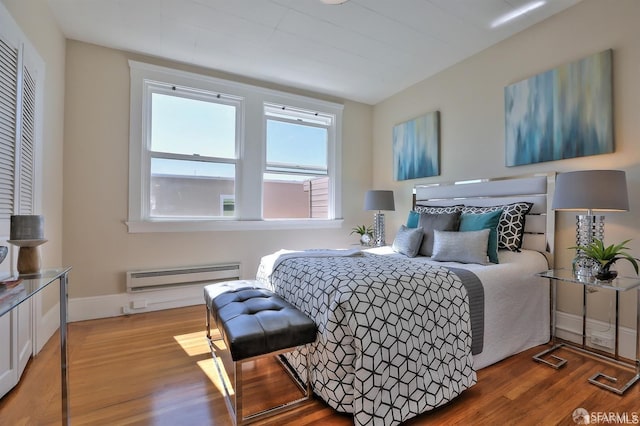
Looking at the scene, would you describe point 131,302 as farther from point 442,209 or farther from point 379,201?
point 442,209

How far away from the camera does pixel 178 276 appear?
10.5 feet

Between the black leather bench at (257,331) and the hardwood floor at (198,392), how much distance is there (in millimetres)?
112

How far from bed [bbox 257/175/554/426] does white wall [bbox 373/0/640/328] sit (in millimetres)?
355

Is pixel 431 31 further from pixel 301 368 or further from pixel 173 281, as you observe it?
pixel 173 281

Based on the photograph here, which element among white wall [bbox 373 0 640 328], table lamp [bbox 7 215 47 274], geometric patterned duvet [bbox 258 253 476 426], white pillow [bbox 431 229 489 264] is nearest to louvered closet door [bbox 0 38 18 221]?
table lamp [bbox 7 215 47 274]

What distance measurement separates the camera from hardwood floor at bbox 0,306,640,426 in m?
1.51

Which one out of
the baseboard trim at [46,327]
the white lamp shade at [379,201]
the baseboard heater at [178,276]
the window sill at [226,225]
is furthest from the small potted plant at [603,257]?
the baseboard trim at [46,327]

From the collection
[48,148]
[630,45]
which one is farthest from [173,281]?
[630,45]

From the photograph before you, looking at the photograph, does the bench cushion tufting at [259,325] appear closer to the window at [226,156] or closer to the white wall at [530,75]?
the window at [226,156]

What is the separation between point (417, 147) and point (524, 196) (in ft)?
4.57

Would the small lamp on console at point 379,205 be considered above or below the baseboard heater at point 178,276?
above

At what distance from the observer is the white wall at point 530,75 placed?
6.84 feet

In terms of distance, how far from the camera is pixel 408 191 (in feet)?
12.8

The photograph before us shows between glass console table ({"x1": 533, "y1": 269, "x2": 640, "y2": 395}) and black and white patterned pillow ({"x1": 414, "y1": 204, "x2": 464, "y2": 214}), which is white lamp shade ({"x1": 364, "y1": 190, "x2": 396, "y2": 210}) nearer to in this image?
black and white patterned pillow ({"x1": 414, "y1": 204, "x2": 464, "y2": 214})
